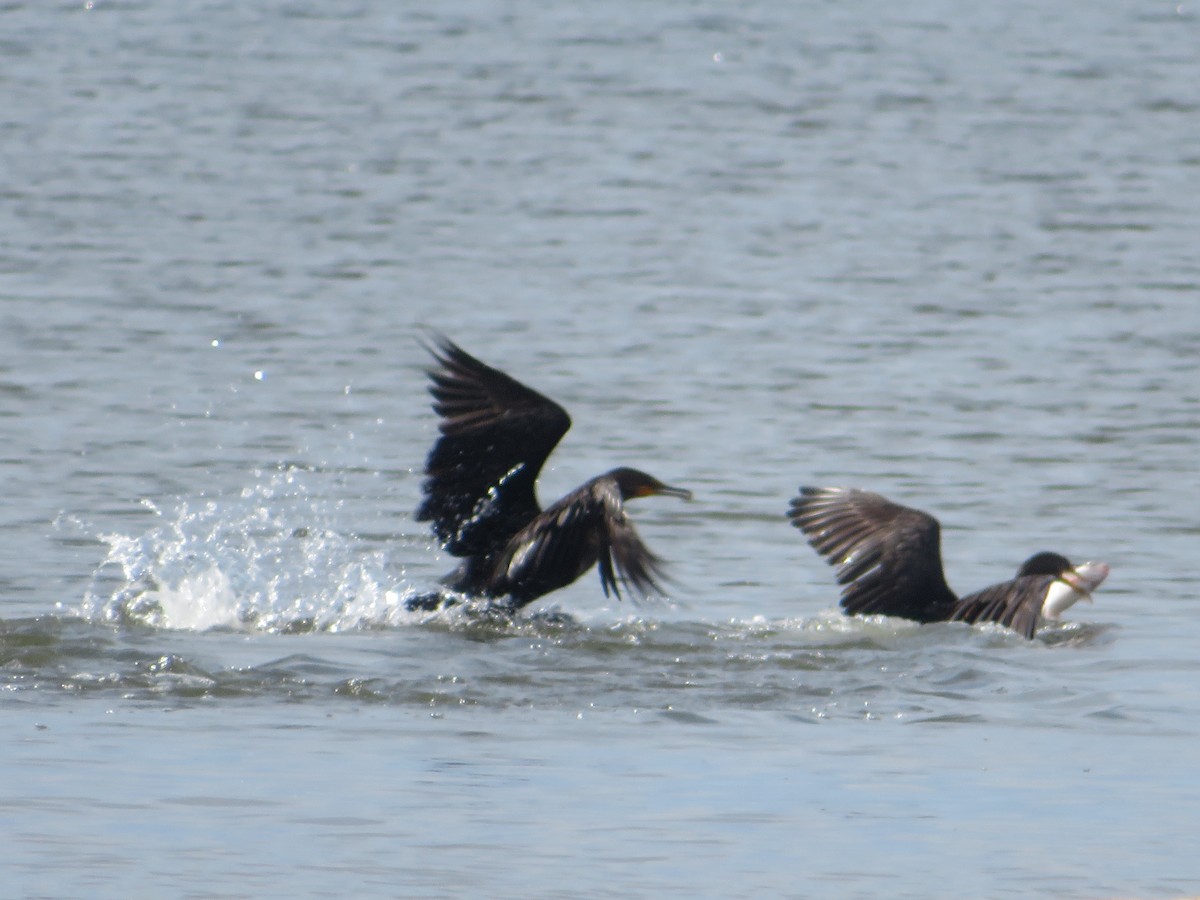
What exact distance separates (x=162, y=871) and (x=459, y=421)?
3413 millimetres

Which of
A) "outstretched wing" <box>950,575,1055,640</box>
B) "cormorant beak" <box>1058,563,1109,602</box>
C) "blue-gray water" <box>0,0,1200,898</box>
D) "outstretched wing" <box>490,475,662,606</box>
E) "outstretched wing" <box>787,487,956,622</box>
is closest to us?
"blue-gray water" <box>0,0,1200,898</box>

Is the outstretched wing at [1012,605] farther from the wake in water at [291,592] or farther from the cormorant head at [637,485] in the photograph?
the cormorant head at [637,485]

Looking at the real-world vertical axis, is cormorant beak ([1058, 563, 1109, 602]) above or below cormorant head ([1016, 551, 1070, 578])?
below

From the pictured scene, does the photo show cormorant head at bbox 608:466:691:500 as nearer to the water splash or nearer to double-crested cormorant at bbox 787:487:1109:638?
double-crested cormorant at bbox 787:487:1109:638

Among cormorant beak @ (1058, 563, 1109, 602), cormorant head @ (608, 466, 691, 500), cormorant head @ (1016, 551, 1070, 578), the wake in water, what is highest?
cormorant head @ (608, 466, 691, 500)

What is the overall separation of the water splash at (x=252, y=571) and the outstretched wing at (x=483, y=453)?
1.19ft

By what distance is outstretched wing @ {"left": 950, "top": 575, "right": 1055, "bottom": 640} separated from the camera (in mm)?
8586

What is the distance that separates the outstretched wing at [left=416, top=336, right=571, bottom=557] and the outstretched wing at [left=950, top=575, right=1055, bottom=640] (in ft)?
5.03

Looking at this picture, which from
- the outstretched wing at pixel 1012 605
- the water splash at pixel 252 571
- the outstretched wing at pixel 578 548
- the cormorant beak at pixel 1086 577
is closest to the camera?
the outstretched wing at pixel 578 548

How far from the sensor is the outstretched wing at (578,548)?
8398mm

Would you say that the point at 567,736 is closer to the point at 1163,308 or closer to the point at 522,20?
the point at 1163,308

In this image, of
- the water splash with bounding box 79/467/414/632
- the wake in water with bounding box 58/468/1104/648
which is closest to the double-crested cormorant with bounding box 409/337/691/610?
the wake in water with bounding box 58/468/1104/648

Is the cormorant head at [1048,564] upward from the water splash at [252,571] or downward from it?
upward

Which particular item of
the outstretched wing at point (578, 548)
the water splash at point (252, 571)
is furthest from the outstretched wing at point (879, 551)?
the water splash at point (252, 571)
